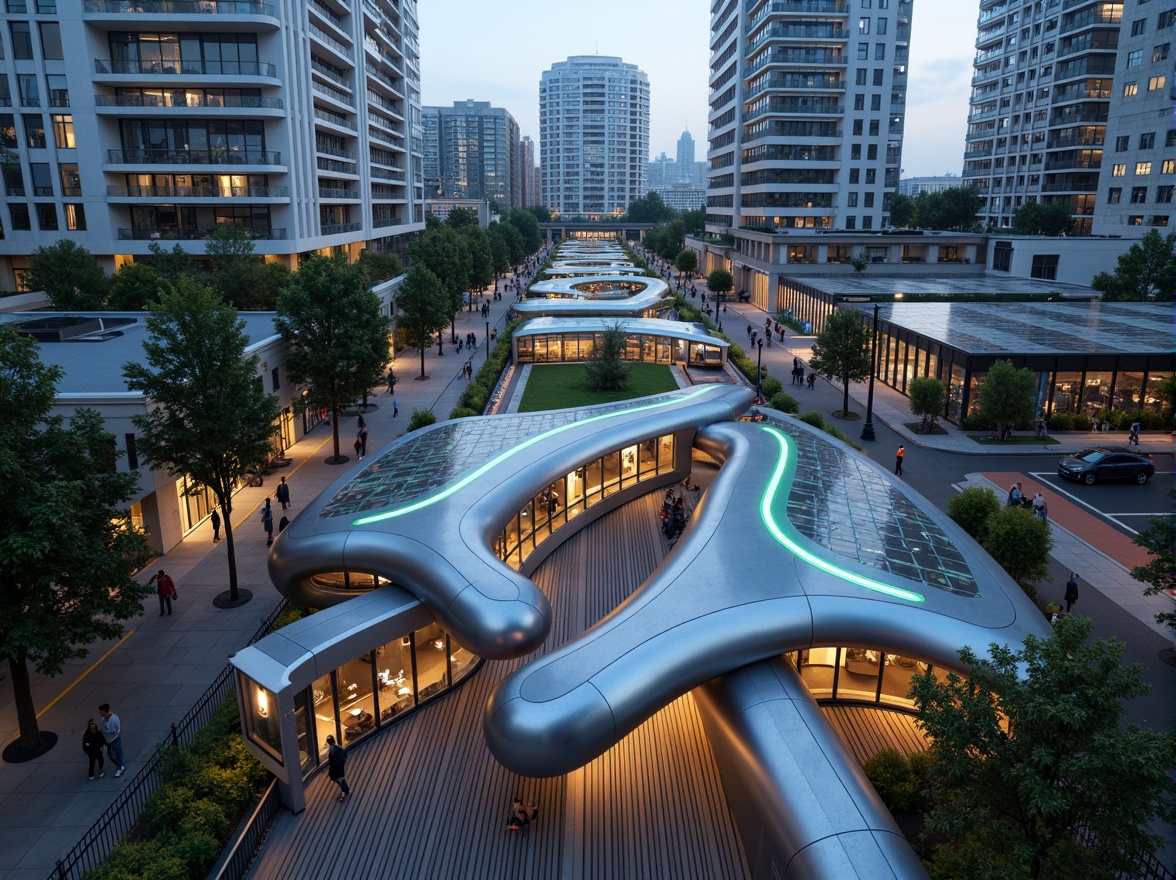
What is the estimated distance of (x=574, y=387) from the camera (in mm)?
49375

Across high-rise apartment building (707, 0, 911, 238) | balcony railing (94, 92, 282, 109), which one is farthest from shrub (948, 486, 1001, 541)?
high-rise apartment building (707, 0, 911, 238)

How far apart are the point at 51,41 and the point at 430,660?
196ft

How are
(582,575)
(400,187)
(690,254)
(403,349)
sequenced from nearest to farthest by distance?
(582,575) < (403,349) < (400,187) < (690,254)

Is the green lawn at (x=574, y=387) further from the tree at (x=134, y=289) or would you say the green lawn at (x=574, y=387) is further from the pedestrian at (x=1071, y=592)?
the pedestrian at (x=1071, y=592)

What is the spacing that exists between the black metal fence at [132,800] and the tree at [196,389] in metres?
6.00

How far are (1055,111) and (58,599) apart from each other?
12036 cm

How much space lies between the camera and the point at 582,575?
23.5 m

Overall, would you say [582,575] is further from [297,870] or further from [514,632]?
[297,870]

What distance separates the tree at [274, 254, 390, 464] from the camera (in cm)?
3538

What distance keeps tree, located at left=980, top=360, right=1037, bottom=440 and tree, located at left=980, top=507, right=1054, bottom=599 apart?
56.8 feet

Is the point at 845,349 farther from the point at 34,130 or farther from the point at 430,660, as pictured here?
the point at 34,130

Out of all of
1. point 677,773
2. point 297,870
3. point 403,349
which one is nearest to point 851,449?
point 677,773

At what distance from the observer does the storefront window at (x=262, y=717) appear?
552 inches

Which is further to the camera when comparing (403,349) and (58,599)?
(403,349)
